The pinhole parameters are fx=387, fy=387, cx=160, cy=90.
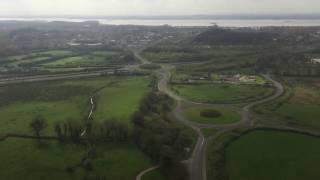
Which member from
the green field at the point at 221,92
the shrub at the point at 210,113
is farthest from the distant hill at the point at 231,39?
the shrub at the point at 210,113

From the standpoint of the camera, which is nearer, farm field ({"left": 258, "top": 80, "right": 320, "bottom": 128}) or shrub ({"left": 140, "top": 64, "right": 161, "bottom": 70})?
farm field ({"left": 258, "top": 80, "right": 320, "bottom": 128})

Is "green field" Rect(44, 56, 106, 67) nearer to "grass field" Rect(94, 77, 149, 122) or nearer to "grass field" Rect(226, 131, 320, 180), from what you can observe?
"grass field" Rect(94, 77, 149, 122)

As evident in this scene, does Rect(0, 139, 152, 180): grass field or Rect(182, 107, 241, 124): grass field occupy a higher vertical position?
Rect(182, 107, 241, 124): grass field

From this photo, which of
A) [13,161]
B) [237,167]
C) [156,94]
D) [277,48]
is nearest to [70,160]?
[13,161]

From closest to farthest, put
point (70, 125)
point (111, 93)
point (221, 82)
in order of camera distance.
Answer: point (70, 125) < point (111, 93) < point (221, 82)

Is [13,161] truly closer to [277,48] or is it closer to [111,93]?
[111,93]

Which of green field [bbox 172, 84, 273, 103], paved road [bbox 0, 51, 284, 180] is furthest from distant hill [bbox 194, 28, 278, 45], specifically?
green field [bbox 172, 84, 273, 103]
